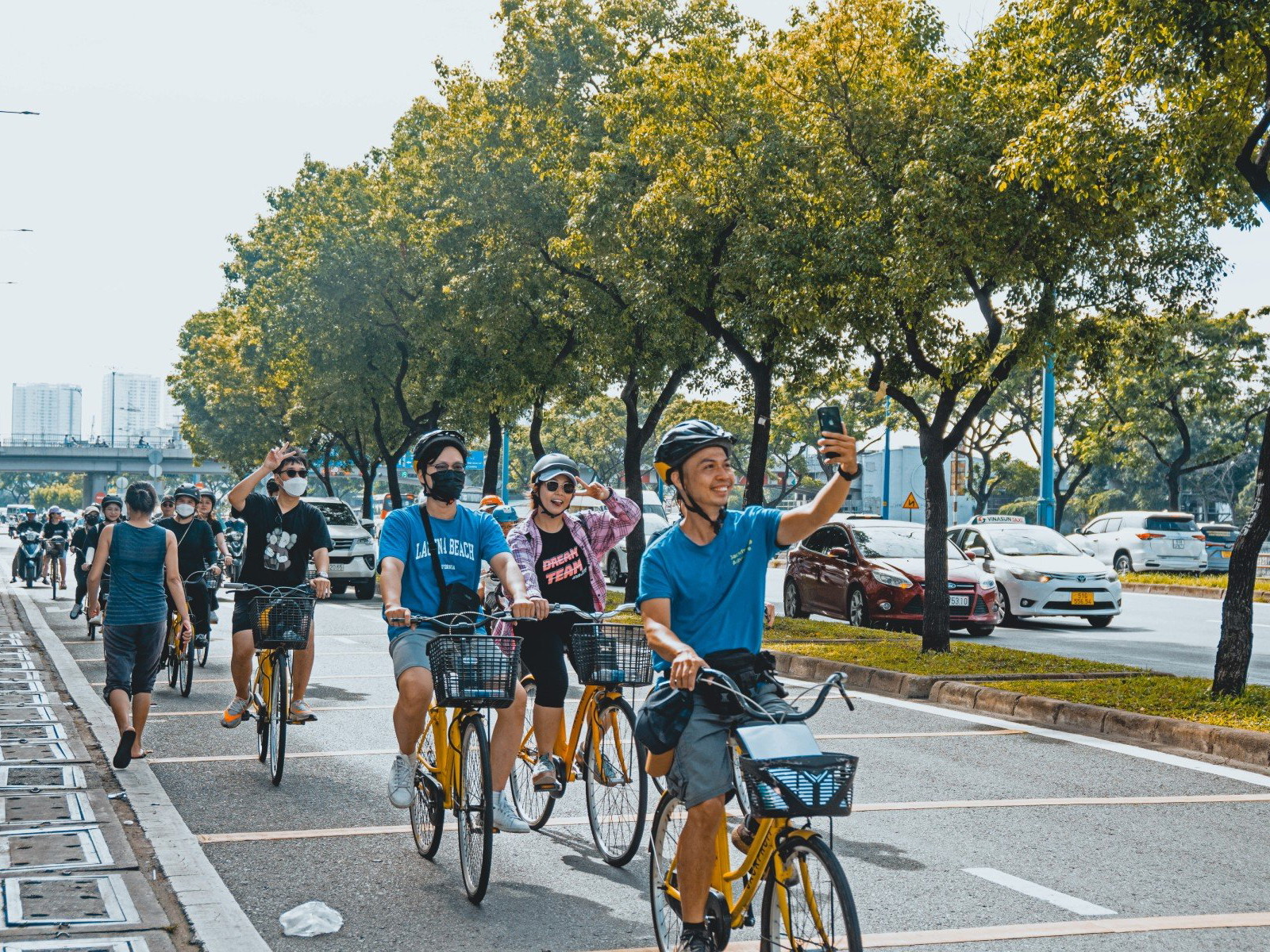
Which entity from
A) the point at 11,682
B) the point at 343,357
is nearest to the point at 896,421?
the point at 343,357

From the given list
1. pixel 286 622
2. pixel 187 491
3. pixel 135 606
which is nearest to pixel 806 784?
pixel 286 622

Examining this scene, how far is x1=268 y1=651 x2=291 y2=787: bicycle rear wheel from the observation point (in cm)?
788

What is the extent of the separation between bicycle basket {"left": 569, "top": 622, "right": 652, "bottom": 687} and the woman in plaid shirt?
12.4 inches

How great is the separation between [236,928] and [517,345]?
2134 centimetres

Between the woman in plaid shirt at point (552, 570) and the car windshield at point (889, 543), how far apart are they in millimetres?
12490

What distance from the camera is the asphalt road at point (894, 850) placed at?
5.15 metres

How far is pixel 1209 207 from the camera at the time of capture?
42.4ft

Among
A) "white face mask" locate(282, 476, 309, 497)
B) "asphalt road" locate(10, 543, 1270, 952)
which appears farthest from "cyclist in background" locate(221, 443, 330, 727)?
"asphalt road" locate(10, 543, 1270, 952)

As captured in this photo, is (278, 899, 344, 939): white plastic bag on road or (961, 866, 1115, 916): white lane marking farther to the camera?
(961, 866, 1115, 916): white lane marking

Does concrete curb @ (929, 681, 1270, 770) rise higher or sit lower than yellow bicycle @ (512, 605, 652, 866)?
lower

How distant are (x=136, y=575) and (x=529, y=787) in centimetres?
305

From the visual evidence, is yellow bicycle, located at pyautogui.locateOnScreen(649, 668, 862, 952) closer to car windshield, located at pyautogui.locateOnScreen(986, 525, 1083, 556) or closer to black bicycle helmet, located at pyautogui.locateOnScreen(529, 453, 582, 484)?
black bicycle helmet, located at pyautogui.locateOnScreen(529, 453, 582, 484)

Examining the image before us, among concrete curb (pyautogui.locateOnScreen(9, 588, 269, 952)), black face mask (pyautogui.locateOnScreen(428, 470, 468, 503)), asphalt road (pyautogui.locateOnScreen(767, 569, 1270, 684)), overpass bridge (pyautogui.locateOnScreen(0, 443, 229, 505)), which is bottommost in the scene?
concrete curb (pyautogui.locateOnScreen(9, 588, 269, 952))

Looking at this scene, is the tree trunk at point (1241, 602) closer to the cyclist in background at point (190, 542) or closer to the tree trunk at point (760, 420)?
the tree trunk at point (760, 420)
